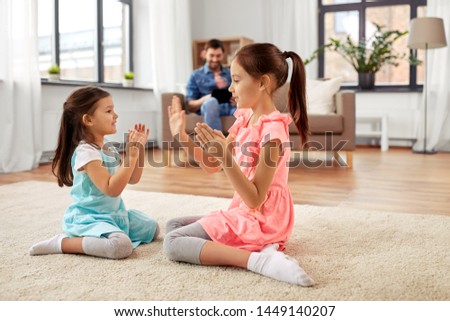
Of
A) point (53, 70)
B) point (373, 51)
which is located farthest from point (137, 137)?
point (373, 51)

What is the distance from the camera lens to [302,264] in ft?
4.58

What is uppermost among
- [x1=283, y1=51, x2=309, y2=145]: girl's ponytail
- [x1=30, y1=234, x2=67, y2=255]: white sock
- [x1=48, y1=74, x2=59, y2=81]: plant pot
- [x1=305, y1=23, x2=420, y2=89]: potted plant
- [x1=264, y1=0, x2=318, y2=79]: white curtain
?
[x1=264, y1=0, x2=318, y2=79]: white curtain

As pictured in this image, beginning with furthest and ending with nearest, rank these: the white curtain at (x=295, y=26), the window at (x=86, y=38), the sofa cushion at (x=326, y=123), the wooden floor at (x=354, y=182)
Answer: the white curtain at (x=295, y=26) → the window at (x=86, y=38) → the sofa cushion at (x=326, y=123) → the wooden floor at (x=354, y=182)

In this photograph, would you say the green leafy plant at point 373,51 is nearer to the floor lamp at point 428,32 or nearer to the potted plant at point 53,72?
the floor lamp at point 428,32

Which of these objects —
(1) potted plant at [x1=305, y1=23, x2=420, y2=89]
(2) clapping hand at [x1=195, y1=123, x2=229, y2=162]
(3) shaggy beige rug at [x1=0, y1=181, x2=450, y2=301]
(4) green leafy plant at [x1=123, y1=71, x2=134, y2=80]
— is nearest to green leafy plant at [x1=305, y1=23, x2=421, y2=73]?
(1) potted plant at [x1=305, y1=23, x2=420, y2=89]

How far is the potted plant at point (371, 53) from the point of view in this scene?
5.50 meters

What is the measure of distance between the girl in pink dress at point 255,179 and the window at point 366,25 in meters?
4.86

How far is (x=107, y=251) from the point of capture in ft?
4.71

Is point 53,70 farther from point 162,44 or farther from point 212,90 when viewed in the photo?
point 162,44

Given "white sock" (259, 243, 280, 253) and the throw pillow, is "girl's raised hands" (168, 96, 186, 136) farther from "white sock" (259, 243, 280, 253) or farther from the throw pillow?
the throw pillow

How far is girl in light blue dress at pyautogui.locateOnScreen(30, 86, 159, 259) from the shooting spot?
146cm

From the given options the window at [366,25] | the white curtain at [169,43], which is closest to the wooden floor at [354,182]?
the white curtain at [169,43]

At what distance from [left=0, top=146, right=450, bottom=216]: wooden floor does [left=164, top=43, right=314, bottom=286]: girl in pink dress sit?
973 mm

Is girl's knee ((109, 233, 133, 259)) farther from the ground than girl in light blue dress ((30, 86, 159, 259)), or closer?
closer
